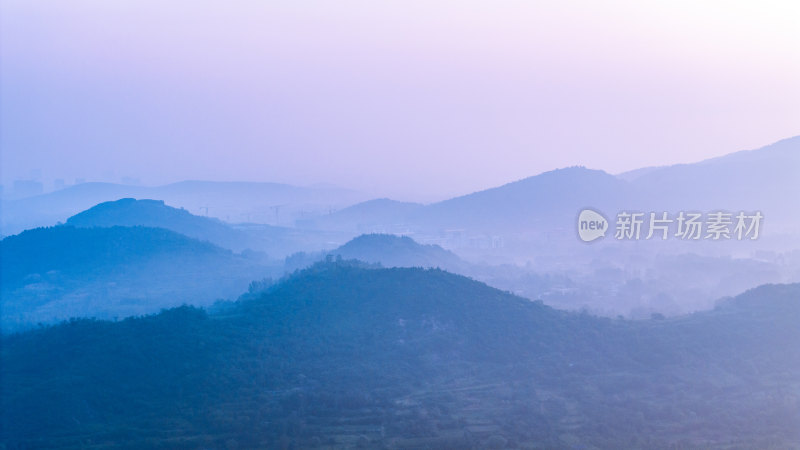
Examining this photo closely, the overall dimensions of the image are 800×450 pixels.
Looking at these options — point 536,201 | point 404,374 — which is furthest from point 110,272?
point 536,201

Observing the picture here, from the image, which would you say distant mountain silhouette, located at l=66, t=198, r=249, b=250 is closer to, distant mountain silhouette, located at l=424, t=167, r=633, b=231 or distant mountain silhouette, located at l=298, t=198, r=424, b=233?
distant mountain silhouette, located at l=298, t=198, r=424, b=233

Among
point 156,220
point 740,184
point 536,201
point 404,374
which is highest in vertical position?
point 156,220

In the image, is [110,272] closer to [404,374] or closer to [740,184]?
[404,374]

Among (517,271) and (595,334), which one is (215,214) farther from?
(595,334)

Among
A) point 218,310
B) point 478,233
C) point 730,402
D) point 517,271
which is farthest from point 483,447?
point 478,233

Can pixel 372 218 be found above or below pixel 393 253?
above

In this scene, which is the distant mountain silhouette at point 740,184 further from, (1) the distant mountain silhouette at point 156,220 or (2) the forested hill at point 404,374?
(2) the forested hill at point 404,374

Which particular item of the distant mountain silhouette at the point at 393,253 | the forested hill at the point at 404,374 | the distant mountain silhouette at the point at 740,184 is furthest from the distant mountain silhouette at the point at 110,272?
the distant mountain silhouette at the point at 740,184

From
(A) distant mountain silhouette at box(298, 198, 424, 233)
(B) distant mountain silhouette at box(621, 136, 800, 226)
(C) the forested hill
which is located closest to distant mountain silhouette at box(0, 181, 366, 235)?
(A) distant mountain silhouette at box(298, 198, 424, 233)
